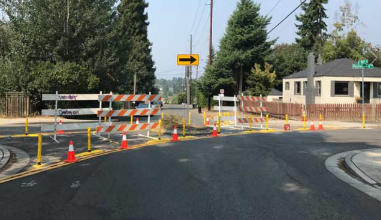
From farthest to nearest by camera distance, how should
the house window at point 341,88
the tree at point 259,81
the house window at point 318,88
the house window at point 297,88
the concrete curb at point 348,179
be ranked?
1. the tree at point 259,81
2. the house window at point 297,88
3. the house window at point 318,88
4. the house window at point 341,88
5. the concrete curb at point 348,179

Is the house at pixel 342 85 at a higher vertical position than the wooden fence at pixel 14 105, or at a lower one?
higher

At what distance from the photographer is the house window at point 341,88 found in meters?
33.2

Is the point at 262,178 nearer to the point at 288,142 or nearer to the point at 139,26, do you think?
the point at 288,142

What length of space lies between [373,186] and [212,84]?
124ft

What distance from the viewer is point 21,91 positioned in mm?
28828

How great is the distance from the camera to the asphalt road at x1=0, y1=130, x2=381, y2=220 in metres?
5.41

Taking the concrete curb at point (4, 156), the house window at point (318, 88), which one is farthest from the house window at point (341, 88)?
the concrete curb at point (4, 156)

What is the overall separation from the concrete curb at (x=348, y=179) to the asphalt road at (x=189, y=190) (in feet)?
0.60

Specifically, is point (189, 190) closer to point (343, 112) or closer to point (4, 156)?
point (4, 156)

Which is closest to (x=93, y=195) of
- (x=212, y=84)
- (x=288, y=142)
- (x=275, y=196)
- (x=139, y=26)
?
(x=275, y=196)

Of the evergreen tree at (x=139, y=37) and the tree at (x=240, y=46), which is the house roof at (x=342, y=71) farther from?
the evergreen tree at (x=139, y=37)

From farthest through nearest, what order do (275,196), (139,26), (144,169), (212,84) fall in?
1. (139,26)
2. (212,84)
3. (144,169)
4. (275,196)

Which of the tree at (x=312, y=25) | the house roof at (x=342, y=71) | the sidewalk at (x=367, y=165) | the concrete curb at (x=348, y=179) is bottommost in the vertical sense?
the concrete curb at (x=348, y=179)

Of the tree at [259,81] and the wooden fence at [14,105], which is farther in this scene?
the tree at [259,81]
